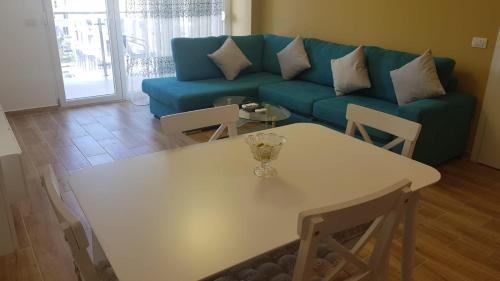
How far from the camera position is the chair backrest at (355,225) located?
1046 millimetres

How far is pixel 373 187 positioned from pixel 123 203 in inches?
35.7

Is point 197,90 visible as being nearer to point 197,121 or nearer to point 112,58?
point 112,58

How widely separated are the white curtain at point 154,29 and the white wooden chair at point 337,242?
431cm

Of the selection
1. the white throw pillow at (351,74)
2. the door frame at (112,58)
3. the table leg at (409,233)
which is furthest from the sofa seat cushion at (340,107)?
the door frame at (112,58)

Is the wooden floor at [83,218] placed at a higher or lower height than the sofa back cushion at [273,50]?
lower

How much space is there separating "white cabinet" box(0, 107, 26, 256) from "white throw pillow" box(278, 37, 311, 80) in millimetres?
2927

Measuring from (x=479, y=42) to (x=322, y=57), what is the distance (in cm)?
152

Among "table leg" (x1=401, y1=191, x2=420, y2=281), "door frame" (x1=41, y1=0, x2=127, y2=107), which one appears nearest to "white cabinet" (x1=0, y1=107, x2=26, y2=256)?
"table leg" (x1=401, y1=191, x2=420, y2=281)

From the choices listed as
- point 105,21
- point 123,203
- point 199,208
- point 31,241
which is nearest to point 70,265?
point 31,241

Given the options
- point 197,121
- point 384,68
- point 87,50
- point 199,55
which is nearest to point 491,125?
point 384,68

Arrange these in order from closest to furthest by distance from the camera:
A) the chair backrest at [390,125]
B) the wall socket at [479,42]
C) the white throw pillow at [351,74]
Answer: the chair backrest at [390,125], the wall socket at [479,42], the white throw pillow at [351,74]

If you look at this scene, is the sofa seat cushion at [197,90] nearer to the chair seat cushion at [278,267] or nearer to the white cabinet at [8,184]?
the white cabinet at [8,184]

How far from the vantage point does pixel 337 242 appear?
1.19 m

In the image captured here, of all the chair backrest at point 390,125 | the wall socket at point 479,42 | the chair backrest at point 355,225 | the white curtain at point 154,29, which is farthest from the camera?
the white curtain at point 154,29
